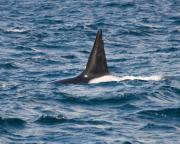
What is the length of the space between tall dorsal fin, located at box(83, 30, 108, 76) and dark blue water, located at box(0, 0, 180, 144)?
632 mm

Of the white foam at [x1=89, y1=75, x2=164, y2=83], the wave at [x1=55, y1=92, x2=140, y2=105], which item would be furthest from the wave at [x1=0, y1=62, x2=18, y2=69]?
the wave at [x1=55, y1=92, x2=140, y2=105]

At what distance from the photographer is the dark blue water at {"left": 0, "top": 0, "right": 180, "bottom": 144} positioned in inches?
658

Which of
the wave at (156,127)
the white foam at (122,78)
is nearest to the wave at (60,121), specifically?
the wave at (156,127)

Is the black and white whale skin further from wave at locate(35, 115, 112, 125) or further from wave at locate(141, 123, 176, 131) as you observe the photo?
wave at locate(141, 123, 176, 131)

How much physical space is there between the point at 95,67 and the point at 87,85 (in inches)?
32.3

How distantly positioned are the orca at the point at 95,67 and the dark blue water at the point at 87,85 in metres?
0.49

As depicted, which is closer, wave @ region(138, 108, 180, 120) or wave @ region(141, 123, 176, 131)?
wave @ region(141, 123, 176, 131)

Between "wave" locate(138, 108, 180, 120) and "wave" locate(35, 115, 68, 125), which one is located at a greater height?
"wave" locate(35, 115, 68, 125)

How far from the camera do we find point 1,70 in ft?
86.4

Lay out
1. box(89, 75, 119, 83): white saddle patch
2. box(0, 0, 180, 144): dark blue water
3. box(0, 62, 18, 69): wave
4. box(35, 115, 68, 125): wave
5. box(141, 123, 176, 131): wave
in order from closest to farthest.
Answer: box(0, 0, 180, 144): dark blue water, box(141, 123, 176, 131): wave, box(35, 115, 68, 125): wave, box(89, 75, 119, 83): white saddle patch, box(0, 62, 18, 69): wave

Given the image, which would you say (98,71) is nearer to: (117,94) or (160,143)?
(117,94)

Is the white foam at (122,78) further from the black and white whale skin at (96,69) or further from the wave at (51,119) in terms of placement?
the wave at (51,119)

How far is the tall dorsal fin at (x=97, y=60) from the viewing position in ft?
74.1

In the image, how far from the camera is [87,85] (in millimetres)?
22297
